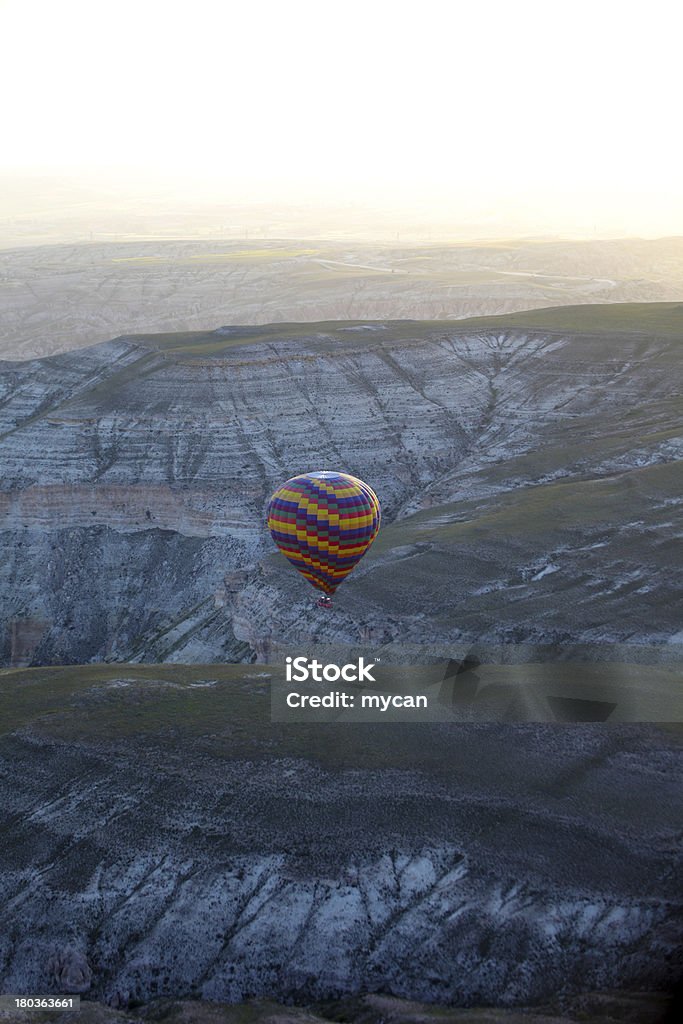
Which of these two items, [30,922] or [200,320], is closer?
[30,922]

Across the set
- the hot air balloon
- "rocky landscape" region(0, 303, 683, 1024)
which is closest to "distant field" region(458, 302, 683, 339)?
"rocky landscape" region(0, 303, 683, 1024)

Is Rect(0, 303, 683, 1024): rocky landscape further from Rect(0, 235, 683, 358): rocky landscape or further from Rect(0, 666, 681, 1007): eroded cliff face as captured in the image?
Rect(0, 235, 683, 358): rocky landscape

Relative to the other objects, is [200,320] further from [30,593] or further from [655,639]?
[655,639]

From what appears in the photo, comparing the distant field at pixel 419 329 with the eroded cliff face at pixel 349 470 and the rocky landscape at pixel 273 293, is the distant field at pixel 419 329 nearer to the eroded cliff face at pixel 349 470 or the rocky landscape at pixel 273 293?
the eroded cliff face at pixel 349 470

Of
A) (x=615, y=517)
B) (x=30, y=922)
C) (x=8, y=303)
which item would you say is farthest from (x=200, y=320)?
(x=30, y=922)

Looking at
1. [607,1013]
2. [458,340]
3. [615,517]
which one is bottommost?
[607,1013]

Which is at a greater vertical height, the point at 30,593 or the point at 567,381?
the point at 567,381

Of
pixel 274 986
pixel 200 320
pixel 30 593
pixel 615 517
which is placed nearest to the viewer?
pixel 274 986
